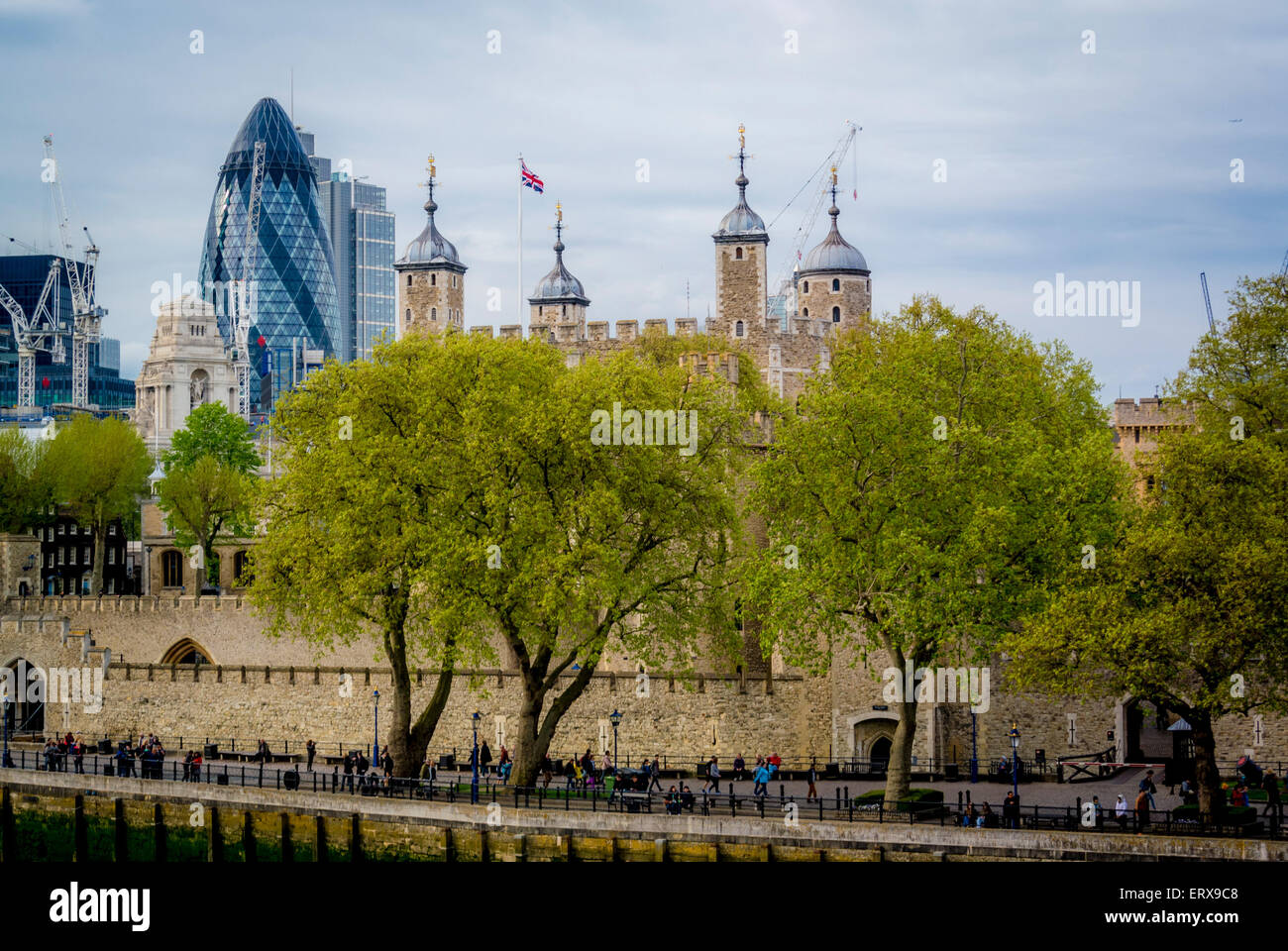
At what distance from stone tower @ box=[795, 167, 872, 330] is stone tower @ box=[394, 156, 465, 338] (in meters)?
22.5

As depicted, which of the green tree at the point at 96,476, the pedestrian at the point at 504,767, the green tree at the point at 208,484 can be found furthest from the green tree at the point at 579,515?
the green tree at the point at 96,476

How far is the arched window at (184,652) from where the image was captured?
73.4 meters

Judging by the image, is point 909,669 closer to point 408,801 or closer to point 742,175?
point 408,801

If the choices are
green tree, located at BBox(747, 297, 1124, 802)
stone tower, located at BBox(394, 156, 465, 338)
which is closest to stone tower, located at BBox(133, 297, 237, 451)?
stone tower, located at BBox(394, 156, 465, 338)

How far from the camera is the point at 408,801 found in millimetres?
43812

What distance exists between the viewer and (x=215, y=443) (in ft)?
316

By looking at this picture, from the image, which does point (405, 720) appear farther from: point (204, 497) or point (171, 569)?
point (171, 569)

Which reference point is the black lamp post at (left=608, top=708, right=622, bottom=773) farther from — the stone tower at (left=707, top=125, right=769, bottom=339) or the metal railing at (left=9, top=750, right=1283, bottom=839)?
the stone tower at (left=707, top=125, right=769, bottom=339)

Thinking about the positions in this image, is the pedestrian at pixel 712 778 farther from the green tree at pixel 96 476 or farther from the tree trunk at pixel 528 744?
the green tree at pixel 96 476

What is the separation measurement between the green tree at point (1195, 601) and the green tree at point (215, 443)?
6192 cm

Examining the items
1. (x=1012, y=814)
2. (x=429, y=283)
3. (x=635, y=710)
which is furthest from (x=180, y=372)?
(x=1012, y=814)

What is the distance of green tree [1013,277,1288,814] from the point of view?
37.5 m

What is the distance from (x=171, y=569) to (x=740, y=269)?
33593 millimetres

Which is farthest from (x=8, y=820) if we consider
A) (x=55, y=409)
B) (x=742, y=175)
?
(x=55, y=409)
